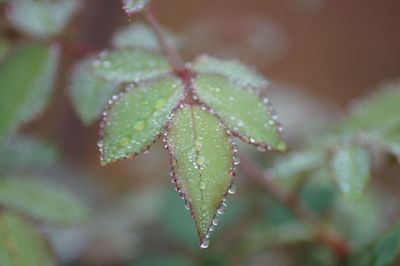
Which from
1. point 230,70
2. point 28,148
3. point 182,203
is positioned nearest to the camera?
point 230,70

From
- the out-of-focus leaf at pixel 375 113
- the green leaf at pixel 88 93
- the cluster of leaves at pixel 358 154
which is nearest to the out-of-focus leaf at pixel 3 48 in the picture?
the green leaf at pixel 88 93

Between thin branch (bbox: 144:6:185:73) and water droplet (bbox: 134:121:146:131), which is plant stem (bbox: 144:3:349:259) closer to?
thin branch (bbox: 144:6:185:73)

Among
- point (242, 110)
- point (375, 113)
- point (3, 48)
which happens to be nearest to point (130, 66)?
point (242, 110)

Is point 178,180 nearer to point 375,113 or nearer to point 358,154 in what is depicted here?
point 358,154

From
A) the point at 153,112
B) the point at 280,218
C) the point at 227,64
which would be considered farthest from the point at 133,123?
the point at 280,218

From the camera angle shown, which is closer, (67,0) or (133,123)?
(133,123)

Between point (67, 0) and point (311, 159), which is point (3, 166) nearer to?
point (67, 0)

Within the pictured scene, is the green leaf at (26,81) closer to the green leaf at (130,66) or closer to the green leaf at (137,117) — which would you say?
the green leaf at (130,66)
